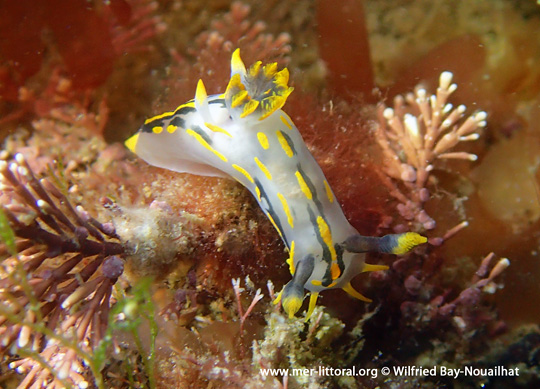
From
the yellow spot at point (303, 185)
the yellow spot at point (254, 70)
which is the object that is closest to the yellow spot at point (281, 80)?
the yellow spot at point (254, 70)

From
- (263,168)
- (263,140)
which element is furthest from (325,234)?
(263,140)

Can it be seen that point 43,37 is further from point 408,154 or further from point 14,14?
point 408,154

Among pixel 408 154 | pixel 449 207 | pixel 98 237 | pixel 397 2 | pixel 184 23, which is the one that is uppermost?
pixel 184 23

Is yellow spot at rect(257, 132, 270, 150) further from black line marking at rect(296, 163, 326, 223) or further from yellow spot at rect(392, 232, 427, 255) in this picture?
yellow spot at rect(392, 232, 427, 255)


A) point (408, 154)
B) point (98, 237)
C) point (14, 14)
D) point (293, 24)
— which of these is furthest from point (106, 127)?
point (408, 154)

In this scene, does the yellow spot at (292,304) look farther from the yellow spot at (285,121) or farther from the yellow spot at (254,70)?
the yellow spot at (254,70)

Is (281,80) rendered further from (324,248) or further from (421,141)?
(421,141)
